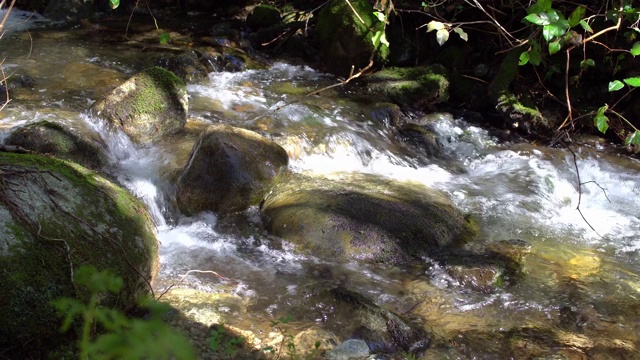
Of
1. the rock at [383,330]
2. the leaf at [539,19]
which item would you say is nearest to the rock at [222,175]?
the rock at [383,330]

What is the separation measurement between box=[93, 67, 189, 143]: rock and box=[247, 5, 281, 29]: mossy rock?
4106 mm

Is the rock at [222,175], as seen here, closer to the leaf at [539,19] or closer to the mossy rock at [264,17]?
the leaf at [539,19]

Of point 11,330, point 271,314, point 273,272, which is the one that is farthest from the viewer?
point 273,272

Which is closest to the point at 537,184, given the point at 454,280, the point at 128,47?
the point at 454,280

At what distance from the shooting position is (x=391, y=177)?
5867 millimetres

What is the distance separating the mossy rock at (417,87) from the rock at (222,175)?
2.97 meters

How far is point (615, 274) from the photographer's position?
14.4 feet

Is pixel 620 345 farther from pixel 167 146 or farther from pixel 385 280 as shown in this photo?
pixel 167 146

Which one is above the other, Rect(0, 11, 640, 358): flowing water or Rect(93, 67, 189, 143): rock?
Rect(93, 67, 189, 143): rock

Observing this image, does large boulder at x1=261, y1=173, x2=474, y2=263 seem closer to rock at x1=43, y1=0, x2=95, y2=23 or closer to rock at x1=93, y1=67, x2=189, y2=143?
rock at x1=93, y1=67, x2=189, y2=143

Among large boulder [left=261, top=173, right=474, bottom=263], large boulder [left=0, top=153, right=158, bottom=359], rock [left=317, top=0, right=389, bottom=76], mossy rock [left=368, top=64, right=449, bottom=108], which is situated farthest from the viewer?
rock [left=317, top=0, right=389, bottom=76]

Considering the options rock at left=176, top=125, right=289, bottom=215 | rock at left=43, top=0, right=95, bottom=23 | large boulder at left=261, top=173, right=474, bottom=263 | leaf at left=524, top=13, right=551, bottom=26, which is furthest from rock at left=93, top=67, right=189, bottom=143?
rock at left=43, top=0, right=95, bottom=23

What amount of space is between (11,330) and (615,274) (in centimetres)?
420

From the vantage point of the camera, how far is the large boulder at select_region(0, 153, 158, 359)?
2.35 meters
